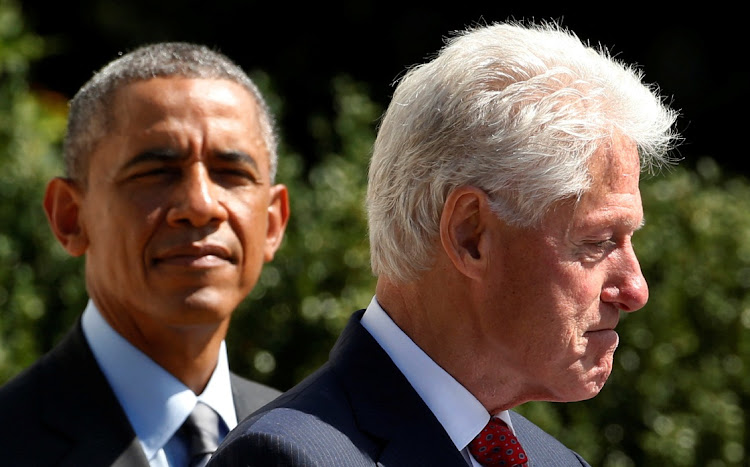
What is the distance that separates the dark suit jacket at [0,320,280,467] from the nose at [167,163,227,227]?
0.45 meters

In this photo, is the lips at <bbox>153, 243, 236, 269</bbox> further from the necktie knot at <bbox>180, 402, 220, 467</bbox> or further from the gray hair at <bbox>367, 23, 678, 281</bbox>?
the gray hair at <bbox>367, 23, 678, 281</bbox>

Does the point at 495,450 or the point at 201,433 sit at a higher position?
the point at 495,450

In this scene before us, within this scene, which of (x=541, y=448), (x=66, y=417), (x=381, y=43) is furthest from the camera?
(x=381, y=43)

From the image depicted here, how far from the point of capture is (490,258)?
2.16m

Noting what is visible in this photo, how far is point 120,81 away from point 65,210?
41cm

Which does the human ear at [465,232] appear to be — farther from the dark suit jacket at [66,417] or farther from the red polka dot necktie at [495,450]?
the dark suit jacket at [66,417]

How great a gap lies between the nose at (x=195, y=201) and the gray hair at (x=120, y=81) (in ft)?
0.97

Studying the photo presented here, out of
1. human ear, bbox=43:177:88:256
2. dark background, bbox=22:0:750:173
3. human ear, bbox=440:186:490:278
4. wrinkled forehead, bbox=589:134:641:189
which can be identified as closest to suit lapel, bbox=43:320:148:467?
human ear, bbox=43:177:88:256

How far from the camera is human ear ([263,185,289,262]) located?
3328mm

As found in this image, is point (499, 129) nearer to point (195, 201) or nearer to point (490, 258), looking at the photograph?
point (490, 258)

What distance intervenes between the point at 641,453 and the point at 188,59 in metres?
2.85

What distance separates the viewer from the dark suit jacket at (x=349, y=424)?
198cm

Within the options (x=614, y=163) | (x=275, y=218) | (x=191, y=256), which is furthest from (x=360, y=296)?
(x=614, y=163)

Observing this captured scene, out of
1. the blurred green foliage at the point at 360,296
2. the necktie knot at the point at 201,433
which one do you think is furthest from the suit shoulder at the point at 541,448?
the blurred green foliage at the point at 360,296
